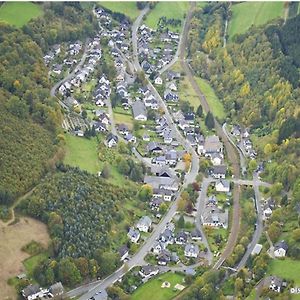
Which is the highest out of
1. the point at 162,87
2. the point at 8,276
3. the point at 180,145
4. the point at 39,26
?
the point at 39,26

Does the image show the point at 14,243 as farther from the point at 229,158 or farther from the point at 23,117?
the point at 229,158

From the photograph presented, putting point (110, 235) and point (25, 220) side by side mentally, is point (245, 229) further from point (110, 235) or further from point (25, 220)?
point (25, 220)

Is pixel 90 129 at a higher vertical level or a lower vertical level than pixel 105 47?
lower

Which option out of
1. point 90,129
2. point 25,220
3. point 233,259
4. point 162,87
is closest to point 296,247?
point 233,259

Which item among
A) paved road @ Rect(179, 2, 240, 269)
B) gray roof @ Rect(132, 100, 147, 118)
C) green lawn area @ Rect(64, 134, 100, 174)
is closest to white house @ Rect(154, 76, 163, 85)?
paved road @ Rect(179, 2, 240, 269)

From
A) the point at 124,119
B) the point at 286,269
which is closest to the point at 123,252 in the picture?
the point at 286,269

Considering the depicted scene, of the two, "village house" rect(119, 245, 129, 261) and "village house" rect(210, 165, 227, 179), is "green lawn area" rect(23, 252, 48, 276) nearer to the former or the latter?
"village house" rect(119, 245, 129, 261)

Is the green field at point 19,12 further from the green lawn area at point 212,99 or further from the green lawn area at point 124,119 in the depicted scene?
the green lawn area at point 212,99
